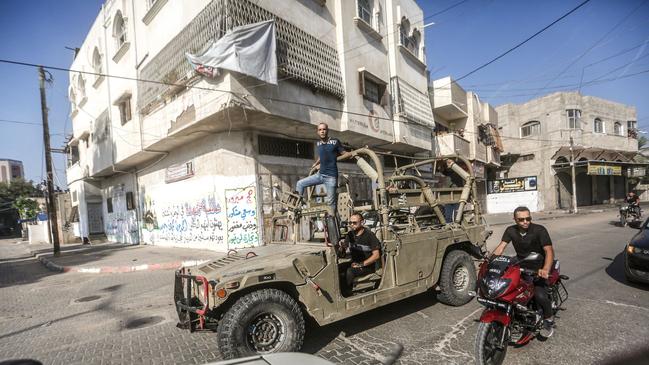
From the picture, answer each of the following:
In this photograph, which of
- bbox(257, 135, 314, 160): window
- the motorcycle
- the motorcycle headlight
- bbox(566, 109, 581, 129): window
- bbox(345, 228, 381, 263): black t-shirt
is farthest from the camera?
bbox(566, 109, 581, 129): window

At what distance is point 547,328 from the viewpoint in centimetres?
366

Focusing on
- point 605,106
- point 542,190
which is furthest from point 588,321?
point 605,106

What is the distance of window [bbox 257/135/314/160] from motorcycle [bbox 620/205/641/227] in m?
13.9

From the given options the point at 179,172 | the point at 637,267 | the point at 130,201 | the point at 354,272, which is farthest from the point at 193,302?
the point at 130,201

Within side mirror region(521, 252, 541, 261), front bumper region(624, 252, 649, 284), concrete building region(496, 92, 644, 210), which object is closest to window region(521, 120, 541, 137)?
concrete building region(496, 92, 644, 210)

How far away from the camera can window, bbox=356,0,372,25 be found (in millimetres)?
14449

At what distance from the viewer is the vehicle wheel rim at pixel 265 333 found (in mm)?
3320

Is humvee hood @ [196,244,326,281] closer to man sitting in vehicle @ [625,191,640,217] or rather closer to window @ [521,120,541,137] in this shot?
man sitting in vehicle @ [625,191,640,217]

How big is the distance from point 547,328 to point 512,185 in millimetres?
27873

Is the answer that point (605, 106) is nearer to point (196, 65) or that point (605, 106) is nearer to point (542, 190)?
point (542, 190)

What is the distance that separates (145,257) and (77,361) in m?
8.71

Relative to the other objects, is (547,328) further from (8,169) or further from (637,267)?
(8,169)

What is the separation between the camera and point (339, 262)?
4031mm

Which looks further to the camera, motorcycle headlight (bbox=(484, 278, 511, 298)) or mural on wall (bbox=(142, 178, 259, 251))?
mural on wall (bbox=(142, 178, 259, 251))
